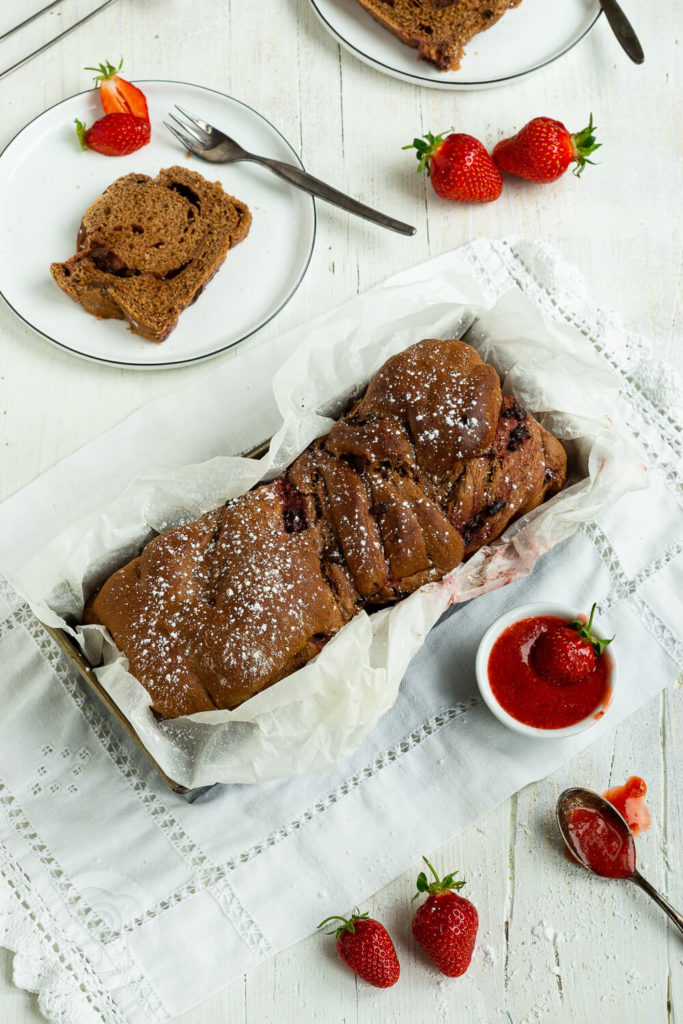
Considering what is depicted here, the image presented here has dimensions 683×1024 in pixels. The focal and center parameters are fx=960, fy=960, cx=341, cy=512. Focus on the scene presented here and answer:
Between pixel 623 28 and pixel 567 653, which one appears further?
pixel 623 28

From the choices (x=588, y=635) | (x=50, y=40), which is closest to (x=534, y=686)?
(x=588, y=635)

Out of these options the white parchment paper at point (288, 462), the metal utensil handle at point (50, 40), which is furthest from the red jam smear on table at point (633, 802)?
the metal utensil handle at point (50, 40)

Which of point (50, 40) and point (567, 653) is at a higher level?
point (50, 40)

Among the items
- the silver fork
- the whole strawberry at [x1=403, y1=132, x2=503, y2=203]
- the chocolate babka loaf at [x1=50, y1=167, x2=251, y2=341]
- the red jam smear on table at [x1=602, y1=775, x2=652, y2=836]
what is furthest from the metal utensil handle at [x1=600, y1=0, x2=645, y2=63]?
the red jam smear on table at [x1=602, y1=775, x2=652, y2=836]

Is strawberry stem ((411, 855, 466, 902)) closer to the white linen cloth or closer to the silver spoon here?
the white linen cloth

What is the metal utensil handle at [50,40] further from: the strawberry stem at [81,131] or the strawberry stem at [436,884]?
the strawberry stem at [436,884]

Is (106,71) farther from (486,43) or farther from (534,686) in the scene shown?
(534,686)
